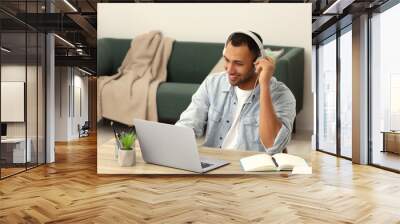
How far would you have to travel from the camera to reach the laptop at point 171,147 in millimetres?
5555

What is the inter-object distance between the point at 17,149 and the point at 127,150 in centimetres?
182

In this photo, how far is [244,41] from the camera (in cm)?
578

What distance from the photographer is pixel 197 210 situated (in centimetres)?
388

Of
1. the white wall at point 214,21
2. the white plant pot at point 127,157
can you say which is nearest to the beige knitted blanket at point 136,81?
the white wall at point 214,21

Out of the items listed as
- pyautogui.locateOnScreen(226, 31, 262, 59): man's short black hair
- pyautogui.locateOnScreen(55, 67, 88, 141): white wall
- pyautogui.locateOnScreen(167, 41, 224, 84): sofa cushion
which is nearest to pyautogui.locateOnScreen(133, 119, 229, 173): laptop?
pyautogui.locateOnScreen(167, 41, 224, 84): sofa cushion

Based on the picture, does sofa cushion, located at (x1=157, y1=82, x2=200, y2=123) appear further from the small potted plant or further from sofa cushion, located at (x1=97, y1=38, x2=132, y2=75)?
sofa cushion, located at (x1=97, y1=38, x2=132, y2=75)

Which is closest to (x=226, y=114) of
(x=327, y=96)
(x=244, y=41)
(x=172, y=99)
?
(x=172, y=99)

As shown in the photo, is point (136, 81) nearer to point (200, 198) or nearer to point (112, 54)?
point (112, 54)

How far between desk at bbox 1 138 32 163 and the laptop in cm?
183

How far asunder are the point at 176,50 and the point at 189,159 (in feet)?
4.91

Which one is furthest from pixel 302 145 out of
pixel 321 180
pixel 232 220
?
pixel 232 220

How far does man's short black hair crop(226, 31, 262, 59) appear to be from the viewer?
5711 mm

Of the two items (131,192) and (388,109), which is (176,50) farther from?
(388,109)

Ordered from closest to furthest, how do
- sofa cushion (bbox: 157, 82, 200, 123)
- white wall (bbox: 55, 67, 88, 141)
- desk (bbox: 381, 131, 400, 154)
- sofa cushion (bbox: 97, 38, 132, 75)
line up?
sofa cushion (bbox: 157, 82, 200, 123) → sofa cushion (bbox: 97, 38, 132, 75) → desk (bbox: 381, 131, 400, 154) → white wall (bbox: 55, 67, 88, 141)
